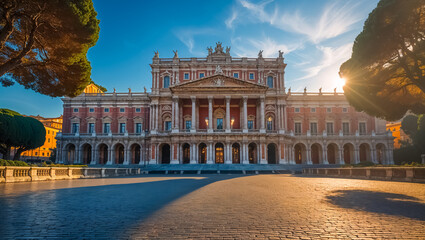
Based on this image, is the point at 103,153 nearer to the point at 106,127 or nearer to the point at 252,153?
the point at 106,127

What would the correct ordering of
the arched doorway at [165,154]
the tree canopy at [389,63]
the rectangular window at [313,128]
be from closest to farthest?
the tree canopy at [389,63] → the arched doorway at [165,154] → the rectangular window at [313,128]

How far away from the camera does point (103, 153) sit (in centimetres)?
4691

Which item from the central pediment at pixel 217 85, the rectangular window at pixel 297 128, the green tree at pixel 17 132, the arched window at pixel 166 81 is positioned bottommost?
the green tree at pixel 17 132

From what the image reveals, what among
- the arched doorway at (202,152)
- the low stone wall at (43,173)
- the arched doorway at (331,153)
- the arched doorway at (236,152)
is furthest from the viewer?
the arched doorway at (331,153)

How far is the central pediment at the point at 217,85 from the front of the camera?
132ft

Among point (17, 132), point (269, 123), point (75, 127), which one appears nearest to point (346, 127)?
point (269, 123)

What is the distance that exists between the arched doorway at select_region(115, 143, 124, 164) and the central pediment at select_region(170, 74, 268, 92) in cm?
1571

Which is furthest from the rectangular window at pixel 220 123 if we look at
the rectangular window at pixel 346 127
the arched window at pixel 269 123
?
the rectangular window at pixel 346 127

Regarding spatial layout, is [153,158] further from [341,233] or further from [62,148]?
[341,233]

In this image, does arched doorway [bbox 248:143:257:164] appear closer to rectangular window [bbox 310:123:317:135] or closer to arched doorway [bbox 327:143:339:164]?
rectangular window [bbox 310:123:317:135]

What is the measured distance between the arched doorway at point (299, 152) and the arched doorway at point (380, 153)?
12.7 m

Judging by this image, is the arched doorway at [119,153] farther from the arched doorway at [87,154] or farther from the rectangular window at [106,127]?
→ the arched doorway at [87,154]

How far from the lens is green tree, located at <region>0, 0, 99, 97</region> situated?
1161 cm

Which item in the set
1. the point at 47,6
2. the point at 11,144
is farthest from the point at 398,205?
the point at 11,144
